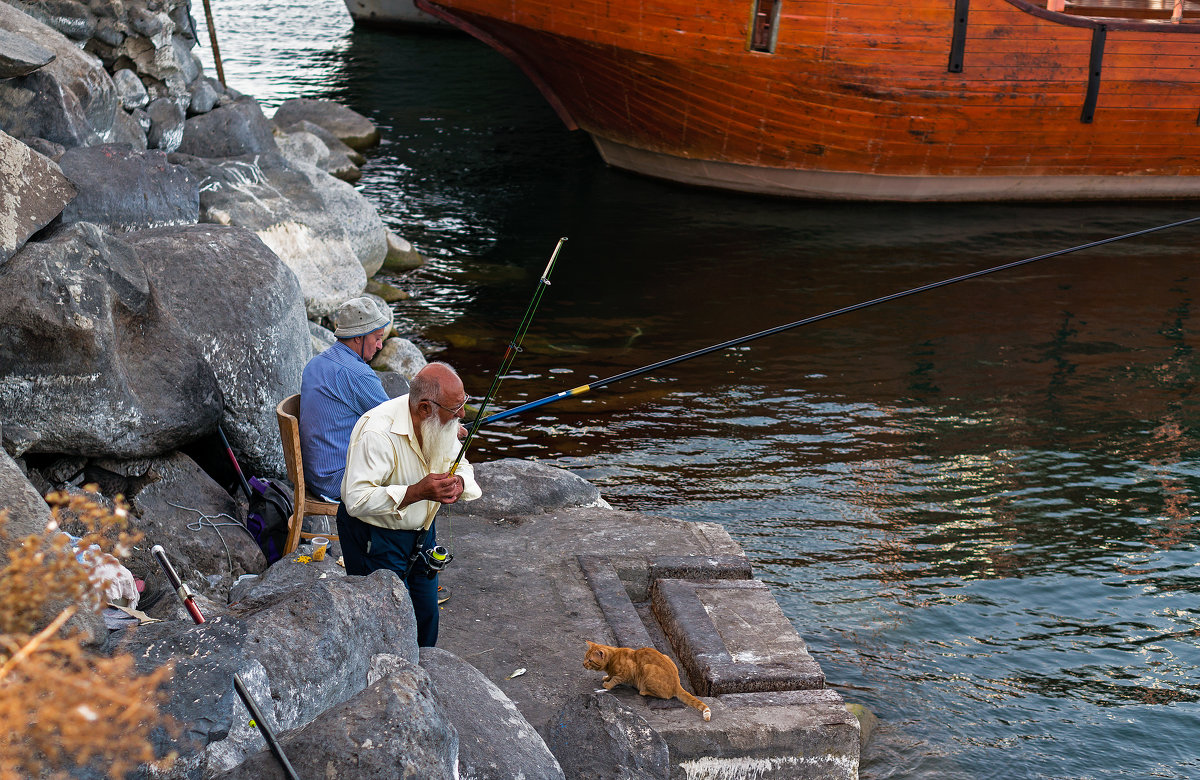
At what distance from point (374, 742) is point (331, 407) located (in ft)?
8.50

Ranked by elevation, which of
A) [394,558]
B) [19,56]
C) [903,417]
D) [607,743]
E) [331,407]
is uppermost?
[19,56]

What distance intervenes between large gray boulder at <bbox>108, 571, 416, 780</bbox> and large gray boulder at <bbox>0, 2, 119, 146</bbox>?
15.4 ft

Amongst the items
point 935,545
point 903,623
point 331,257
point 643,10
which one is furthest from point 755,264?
point 903,623

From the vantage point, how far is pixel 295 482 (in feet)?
16.9

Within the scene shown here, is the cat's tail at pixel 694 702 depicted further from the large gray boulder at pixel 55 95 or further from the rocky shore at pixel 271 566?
the large gray boulder at pixel 55 95

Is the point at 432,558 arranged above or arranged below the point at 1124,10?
below

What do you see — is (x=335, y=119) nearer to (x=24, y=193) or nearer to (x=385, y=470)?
(x=24, y=193)

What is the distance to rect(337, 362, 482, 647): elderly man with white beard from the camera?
13.4 ft

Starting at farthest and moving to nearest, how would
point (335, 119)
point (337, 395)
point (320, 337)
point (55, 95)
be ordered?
1. point (335, 119)
2. point (320, 337)
3. point (55, 95)
4. point (337, 395)

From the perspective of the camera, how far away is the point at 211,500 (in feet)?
18.1

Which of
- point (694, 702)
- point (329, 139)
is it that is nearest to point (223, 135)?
point (329, 139)

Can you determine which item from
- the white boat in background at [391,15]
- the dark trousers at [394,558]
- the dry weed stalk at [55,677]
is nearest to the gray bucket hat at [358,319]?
the dark trousers at [394,558]

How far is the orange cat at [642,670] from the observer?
4.38 metres

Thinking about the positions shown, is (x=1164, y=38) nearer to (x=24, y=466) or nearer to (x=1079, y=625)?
(x=1079, y=625)
